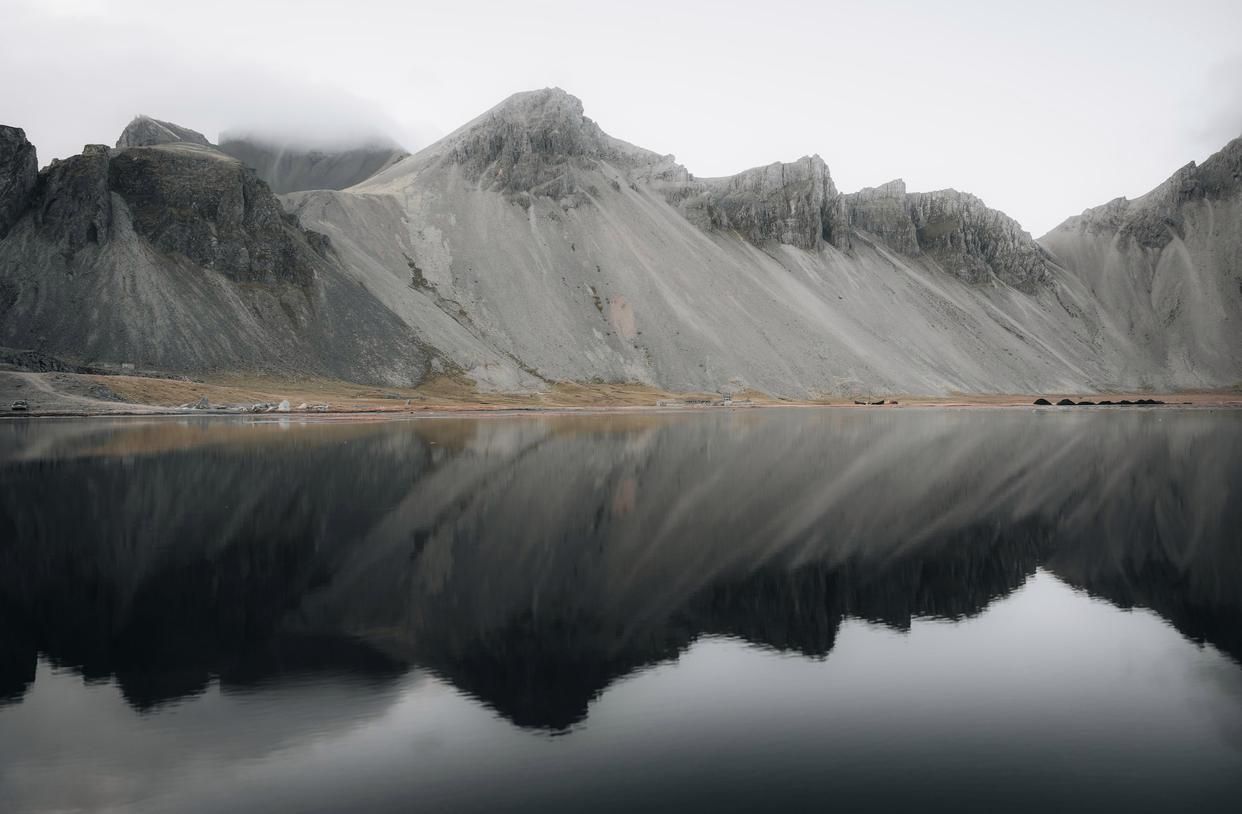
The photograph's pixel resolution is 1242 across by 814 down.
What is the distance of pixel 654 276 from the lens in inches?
5955

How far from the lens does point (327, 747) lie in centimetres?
1205

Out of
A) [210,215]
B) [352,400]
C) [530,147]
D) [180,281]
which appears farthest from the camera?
[530,147]

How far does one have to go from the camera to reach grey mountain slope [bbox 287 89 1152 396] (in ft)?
458

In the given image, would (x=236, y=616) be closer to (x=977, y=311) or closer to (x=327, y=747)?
(x=327, y=747)

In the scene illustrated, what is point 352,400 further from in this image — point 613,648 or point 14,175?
point 613,648

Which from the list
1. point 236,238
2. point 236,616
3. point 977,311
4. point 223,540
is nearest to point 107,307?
point 236,238

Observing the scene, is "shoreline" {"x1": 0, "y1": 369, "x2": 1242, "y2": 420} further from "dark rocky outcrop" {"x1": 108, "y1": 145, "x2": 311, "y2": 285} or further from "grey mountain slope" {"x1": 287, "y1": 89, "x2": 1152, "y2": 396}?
"dark rocky outcrop" {"x1": 108, "y1": 145, "x2": 311, "y2": 285}

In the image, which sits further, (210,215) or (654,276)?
(654,276)

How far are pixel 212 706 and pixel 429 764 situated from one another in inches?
166

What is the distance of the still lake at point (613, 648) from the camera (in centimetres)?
1113

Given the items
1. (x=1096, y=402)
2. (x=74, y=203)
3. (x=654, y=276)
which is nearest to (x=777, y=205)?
(x=654, y=276)

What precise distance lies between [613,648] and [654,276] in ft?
453

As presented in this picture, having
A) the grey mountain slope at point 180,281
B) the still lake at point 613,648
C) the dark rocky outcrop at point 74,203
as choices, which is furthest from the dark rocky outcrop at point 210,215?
the still lake at point 613,648

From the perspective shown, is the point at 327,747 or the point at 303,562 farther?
the point at 303,562
